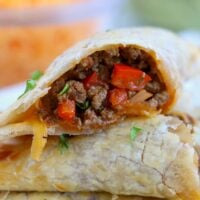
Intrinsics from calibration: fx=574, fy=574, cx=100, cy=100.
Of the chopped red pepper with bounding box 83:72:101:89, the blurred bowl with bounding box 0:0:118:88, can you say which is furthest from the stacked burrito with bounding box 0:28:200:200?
the blurred bowl with bounding box 0:0:118:88

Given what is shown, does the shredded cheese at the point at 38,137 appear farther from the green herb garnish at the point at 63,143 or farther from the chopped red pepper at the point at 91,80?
the chopped red pepper at the point at 91,80

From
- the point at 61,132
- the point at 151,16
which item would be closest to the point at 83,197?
the point at 61,132

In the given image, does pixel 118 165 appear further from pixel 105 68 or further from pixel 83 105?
pixel 105 68

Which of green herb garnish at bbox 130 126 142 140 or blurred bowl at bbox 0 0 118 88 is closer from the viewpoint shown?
green herb garnish at bbox 130 126 142 140

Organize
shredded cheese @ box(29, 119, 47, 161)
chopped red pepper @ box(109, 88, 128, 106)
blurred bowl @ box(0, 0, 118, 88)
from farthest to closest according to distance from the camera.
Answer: blurred bowl @ box(0, 0, 118, 88), chopped red pepper @ box(109, 88, 128, 106), shredded cheese @ box(29, 119, 47, 161)

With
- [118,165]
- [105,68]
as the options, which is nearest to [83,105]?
[105,68]

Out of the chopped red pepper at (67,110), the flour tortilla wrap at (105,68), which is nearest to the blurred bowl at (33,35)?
the flour tortilla wrap at (105,68)

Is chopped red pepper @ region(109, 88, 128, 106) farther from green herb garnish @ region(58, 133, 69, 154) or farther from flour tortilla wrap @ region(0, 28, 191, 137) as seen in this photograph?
green herb garnish @ region(58, 133, 69, 154)
